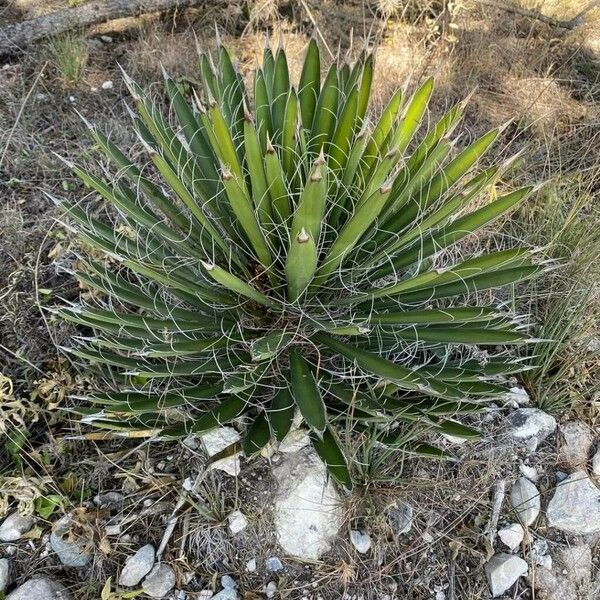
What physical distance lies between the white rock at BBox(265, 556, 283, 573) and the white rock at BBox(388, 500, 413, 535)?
375mm

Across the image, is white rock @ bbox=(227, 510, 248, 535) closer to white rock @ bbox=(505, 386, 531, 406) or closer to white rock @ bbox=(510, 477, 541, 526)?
white rock @ bbox=(510, 477, 541, 526)

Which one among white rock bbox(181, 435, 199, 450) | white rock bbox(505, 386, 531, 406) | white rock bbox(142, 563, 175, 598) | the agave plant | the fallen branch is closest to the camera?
the agave plant

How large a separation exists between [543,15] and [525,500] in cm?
341

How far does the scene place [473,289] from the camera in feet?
6.26

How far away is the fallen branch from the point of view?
4020mm

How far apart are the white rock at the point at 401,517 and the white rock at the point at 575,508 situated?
51 cm

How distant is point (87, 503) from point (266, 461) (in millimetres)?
622

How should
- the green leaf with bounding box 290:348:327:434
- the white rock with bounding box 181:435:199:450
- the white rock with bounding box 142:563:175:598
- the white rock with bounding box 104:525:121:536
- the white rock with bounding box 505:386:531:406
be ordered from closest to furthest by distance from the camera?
the green leaf with bounding box 290:348:327:434
the white rock with bounding box 142:563:175:598
the white rock with bounding box 104:525:121:536
the white rock with bounding box 181:435:199:450
the white rock with bounding box 505:386:531:406

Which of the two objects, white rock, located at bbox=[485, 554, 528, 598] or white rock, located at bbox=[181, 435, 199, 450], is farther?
white rock, located at bbox=[181, 435, 199, 450]

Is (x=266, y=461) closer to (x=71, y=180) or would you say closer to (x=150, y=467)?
(x=150, y=467)

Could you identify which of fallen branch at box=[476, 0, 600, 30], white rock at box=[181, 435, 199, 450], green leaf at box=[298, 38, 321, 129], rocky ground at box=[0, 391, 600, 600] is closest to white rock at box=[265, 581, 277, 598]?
rocky ground at box=[0, 391, 600, 600]

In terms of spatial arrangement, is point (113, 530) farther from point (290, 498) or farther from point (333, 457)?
point (333, 457)

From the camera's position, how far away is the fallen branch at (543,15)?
4.02 metres

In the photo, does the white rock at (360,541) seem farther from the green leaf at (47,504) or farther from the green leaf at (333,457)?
the green leaf at (47,504)
